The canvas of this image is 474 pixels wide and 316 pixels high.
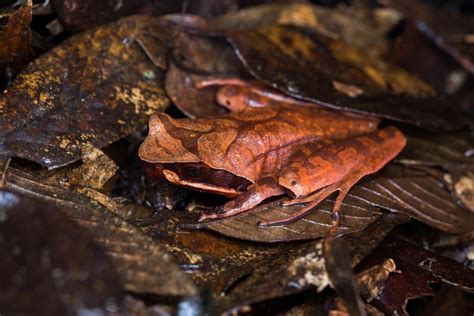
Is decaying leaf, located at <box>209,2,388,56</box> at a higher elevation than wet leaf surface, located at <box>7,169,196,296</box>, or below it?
higher

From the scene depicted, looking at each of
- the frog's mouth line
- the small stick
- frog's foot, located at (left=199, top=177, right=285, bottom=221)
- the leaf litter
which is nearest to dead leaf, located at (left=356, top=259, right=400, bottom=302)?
the leaf litter

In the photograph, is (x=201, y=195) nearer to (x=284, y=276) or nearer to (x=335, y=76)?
(x=284, y=276)

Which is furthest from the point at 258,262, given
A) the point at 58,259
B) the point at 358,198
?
the point at 58,259

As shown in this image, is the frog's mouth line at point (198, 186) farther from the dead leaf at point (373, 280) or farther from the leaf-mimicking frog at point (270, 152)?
the dead leaf at point (373, 280)

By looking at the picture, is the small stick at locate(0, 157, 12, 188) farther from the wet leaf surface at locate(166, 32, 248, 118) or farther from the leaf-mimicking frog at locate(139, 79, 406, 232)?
the wet leaf surface at locate(166, 32, 248, 118)

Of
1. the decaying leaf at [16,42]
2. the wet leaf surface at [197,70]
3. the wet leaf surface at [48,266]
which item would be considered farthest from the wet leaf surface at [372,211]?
the decaying leaf at [16,42]

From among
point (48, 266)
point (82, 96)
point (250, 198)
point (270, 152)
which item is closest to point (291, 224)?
point (250, 198)
